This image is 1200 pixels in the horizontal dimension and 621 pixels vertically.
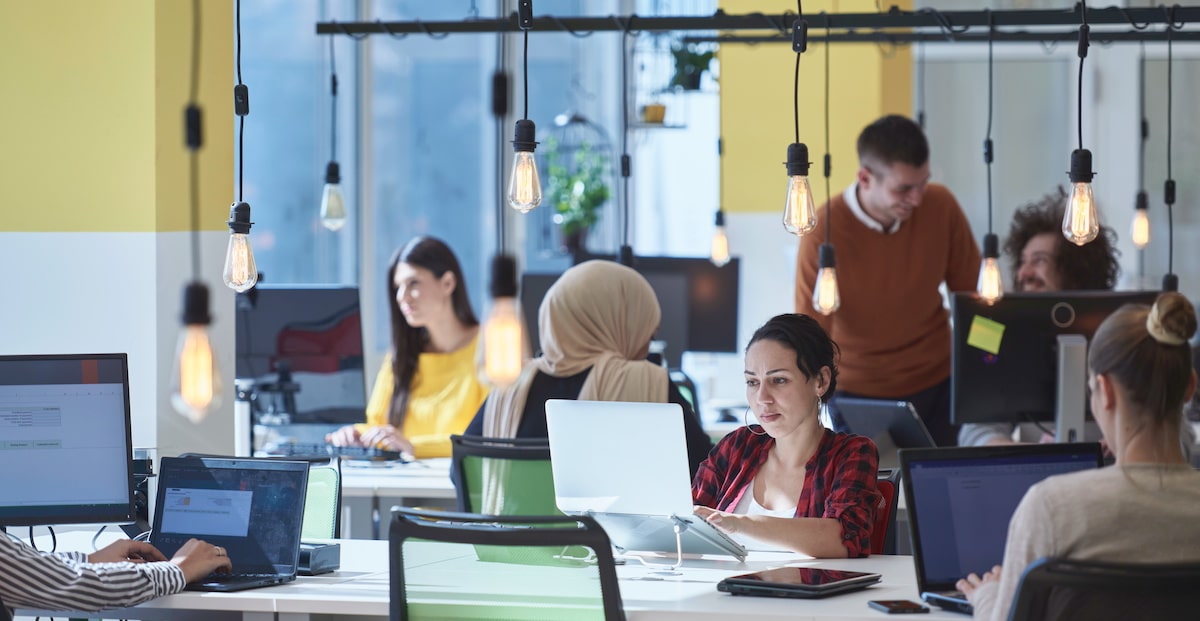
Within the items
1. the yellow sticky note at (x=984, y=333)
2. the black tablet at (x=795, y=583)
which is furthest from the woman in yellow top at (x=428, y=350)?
the black tablet at (x=795, y=583)

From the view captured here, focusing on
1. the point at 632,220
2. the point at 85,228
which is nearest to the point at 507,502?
the point at 85,228

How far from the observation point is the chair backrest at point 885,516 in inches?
131

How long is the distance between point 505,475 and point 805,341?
36.0 inches

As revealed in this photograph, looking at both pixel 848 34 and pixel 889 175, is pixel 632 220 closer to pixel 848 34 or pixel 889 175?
pixel 848 34

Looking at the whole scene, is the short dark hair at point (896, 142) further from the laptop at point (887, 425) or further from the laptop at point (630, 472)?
the laptop at point (630, 472)

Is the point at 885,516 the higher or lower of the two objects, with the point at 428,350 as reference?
lower

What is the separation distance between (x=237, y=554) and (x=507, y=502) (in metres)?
0.92

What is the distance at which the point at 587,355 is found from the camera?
4.03 m

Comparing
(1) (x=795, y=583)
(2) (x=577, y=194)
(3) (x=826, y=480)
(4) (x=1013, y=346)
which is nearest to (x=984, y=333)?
(4) (x=1013, y=346)

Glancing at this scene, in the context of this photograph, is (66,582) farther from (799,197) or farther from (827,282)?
(827,282)

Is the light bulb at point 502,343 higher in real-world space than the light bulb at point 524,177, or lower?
lower

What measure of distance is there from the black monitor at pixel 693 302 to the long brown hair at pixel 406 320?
1294mm

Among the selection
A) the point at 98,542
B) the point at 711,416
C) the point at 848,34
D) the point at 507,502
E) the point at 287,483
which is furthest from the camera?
the point at 711,416

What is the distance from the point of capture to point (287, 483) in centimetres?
304
